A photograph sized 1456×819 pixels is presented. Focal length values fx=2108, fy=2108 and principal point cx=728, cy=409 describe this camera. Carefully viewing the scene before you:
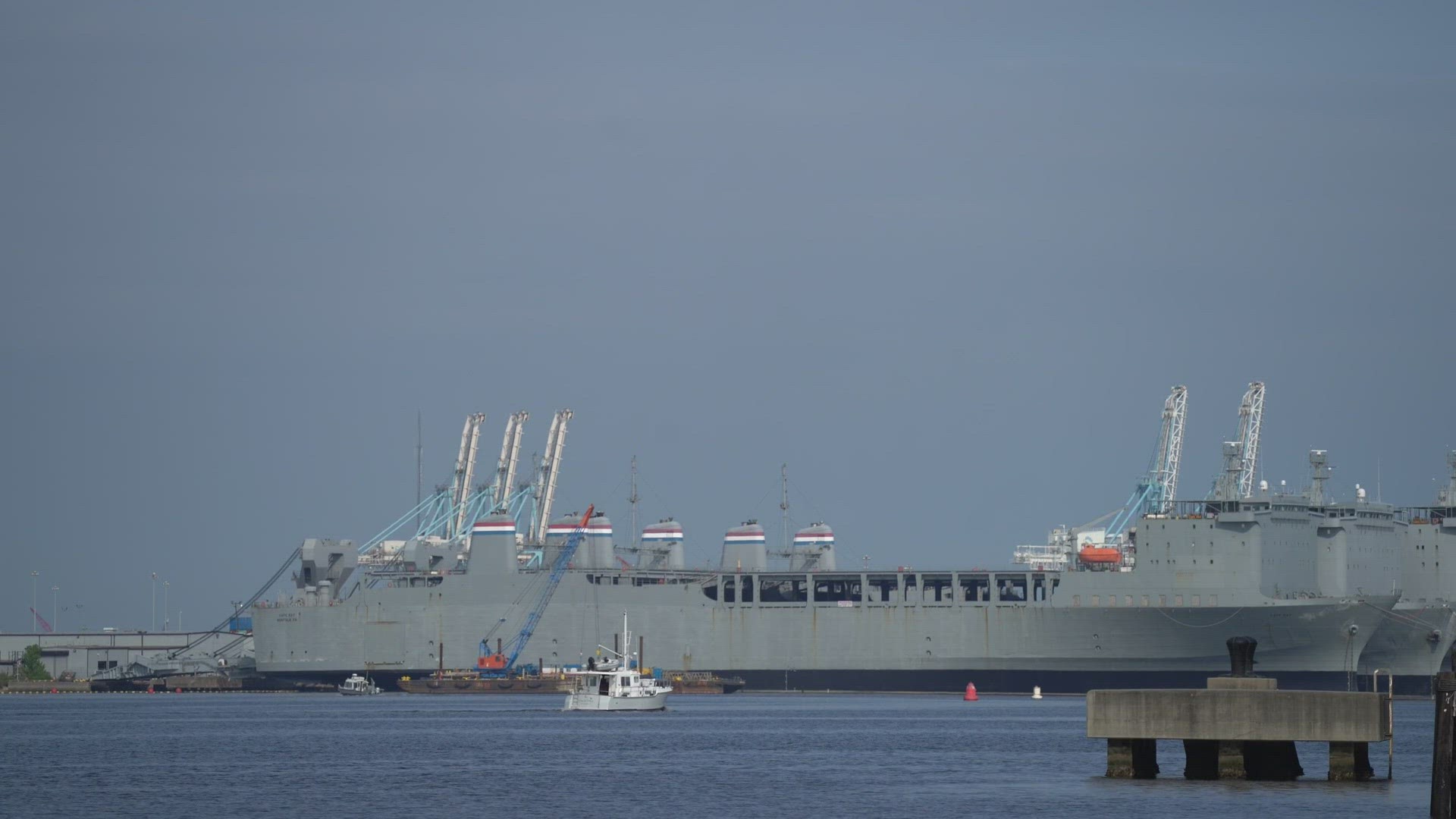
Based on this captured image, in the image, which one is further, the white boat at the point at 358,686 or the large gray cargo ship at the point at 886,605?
the white boat at the point at 358,686

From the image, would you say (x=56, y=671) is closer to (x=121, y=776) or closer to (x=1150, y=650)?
(x=1150, y=650)

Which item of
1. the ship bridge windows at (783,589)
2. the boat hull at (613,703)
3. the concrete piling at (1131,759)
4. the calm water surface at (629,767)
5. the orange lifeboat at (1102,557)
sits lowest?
the calm water surface at (629,767)

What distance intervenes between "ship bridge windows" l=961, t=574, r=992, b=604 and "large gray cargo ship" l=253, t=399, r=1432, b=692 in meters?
0.13

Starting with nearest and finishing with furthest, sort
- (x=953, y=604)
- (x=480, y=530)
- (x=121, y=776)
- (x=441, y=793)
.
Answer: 1. (x=441, y=793)
2. (x=121, y=776)
3. (x=953, y=604)
4. (x=480, y=530)

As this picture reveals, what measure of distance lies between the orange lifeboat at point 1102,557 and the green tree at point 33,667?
74.1m

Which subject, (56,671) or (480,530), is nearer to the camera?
(480,530)

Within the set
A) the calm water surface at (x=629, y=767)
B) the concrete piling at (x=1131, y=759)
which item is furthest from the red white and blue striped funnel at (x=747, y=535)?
the concrete piling at (x=1131, y=759)

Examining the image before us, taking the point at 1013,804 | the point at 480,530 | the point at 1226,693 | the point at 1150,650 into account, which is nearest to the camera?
the point at 1226,693

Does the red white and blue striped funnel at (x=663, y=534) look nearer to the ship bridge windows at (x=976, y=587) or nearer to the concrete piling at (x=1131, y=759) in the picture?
the ship bridge windows at (x=976, y=587)

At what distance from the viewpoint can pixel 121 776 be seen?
5269 cm

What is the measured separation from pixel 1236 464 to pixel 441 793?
57690 mm

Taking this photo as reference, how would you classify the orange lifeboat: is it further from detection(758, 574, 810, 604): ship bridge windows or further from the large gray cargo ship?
detection(758, 574, 810, 604): ship bridge windows

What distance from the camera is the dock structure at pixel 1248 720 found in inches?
1532

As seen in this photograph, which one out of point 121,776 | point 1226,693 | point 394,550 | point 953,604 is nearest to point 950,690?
point 953,604
